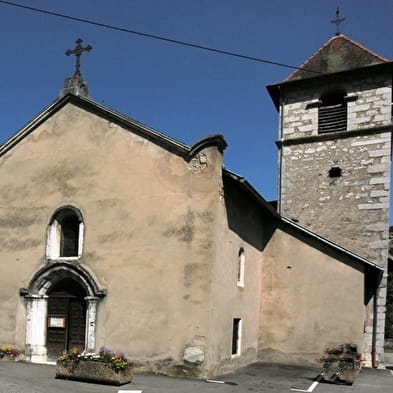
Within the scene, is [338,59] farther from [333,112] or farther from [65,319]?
[65,319]

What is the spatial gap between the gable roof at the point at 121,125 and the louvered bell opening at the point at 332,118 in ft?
31.9

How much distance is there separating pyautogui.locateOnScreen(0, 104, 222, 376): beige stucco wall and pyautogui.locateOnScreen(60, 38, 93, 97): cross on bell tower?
0.52 meters

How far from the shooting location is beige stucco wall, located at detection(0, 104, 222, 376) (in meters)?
11.9

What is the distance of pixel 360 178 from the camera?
1936 centimetres

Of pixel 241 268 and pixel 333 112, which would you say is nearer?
pixel 241 268

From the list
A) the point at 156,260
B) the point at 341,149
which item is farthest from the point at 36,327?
the point at 341,149

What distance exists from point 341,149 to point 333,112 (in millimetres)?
1838

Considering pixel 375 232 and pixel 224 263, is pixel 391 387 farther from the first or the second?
pixel 375 232

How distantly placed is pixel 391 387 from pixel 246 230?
5695 millimetres

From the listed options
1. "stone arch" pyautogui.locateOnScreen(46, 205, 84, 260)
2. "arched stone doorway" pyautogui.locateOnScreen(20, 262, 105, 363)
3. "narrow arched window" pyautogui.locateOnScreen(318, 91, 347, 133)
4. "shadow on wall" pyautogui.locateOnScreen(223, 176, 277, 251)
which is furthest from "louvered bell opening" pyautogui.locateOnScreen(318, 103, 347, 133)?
"arched stone doorway" pyautogui.locateOnScreen(20, 262, 105, 363)

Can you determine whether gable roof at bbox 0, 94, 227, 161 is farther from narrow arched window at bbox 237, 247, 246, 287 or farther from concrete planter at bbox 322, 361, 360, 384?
concrete planter at bbox 322, 361, 360, 384

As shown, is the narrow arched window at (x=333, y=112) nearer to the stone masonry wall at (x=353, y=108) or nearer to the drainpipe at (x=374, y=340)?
the stone masonry wall at (x=353, y=108)

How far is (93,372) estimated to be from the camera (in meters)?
10.5

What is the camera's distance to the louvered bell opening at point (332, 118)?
67.4 feet
